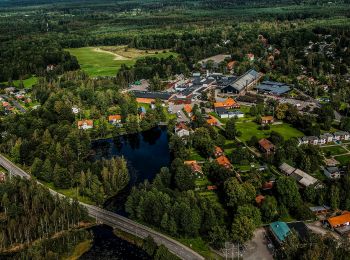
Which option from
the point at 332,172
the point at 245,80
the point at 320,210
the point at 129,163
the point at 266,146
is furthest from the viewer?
the point at 245,80

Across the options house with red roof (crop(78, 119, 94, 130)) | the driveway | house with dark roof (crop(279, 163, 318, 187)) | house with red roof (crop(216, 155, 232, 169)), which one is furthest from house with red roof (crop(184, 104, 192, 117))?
the driveway

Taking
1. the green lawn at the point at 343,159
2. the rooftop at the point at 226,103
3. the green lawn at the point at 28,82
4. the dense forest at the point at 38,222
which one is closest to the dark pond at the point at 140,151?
the dense forest at the point at 38,222

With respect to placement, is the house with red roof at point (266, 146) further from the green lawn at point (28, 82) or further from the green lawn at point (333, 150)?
the green lawn at point (28, 82)

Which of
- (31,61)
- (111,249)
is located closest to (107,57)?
(31,61)

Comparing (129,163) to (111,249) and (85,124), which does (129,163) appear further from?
(111,249)

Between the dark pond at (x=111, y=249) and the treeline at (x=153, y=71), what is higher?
the treeline at (x=153, y=71)

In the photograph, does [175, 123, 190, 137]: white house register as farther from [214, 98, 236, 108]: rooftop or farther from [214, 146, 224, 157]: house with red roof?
[214, 98, 236, 108]: rooftop

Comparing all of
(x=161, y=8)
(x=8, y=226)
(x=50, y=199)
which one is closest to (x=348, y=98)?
(x=50, y=199)
